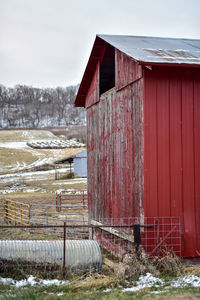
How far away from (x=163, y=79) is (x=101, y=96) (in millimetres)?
4139

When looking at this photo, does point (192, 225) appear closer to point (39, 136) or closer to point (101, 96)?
point (101, 96)

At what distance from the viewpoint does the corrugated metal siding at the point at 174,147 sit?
9281mm

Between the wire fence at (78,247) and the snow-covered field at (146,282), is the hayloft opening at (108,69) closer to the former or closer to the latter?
the wire fence at (78,247)

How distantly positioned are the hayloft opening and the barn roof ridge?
11.3 inches

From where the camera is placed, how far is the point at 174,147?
9391 mm

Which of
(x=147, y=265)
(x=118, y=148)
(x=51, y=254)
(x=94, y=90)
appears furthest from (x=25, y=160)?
(x=147, y=265)

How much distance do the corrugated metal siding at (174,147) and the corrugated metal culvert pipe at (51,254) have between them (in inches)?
72.5

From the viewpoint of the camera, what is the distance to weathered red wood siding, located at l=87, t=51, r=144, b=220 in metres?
9.79

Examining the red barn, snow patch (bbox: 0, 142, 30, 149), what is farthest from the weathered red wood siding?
snow patch (bbox: 0, 142, 30, 149)

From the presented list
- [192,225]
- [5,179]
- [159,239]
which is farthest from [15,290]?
[5,179]

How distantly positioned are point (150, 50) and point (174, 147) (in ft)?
9.38

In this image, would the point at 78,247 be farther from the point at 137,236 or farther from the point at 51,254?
the point at 137,236

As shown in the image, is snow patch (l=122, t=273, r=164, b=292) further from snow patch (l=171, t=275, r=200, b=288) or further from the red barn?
the red barn

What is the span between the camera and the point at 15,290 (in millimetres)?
6695
